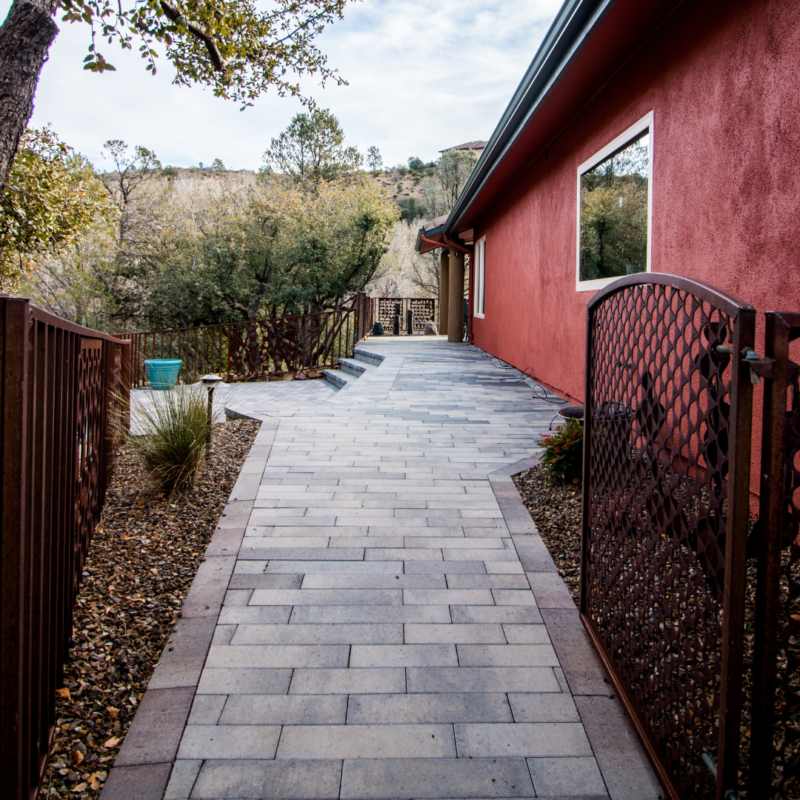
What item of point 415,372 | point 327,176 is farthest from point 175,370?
point 327,176

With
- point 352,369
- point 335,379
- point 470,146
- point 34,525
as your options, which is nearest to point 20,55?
point 34,525

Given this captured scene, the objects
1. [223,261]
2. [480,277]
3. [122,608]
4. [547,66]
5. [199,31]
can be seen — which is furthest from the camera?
[223,261]

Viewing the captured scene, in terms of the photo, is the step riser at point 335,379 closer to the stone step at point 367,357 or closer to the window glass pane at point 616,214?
the stone step at point 367,357

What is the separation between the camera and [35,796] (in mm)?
1460

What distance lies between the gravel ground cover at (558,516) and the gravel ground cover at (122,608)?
1733 mm

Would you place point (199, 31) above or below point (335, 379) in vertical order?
above

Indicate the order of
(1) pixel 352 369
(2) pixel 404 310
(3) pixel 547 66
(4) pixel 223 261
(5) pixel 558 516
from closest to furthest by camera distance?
(5) pixel 558 516, (3) pixel 547 66, (1) pixel 352 369, (4) pixel 223 261, (2) pixel 404 310

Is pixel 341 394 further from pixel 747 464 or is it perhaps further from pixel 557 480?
pixel 747 464

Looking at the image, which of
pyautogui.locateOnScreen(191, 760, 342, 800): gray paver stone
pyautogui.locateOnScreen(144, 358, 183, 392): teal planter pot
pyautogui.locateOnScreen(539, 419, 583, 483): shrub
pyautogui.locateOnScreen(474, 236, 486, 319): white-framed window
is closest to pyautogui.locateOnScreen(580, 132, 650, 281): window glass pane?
pyautogui.locateOnScreen(539, 419, 583, 483): shrub

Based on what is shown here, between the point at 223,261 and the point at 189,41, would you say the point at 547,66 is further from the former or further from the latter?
the point at 223,261

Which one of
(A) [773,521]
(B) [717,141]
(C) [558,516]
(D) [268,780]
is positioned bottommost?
(D) [268,780]

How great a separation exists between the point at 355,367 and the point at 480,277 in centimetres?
433

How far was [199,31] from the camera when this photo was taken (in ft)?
20.1

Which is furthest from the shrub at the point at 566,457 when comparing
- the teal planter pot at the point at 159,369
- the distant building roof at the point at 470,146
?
the distant building roof at the point at 470,146
